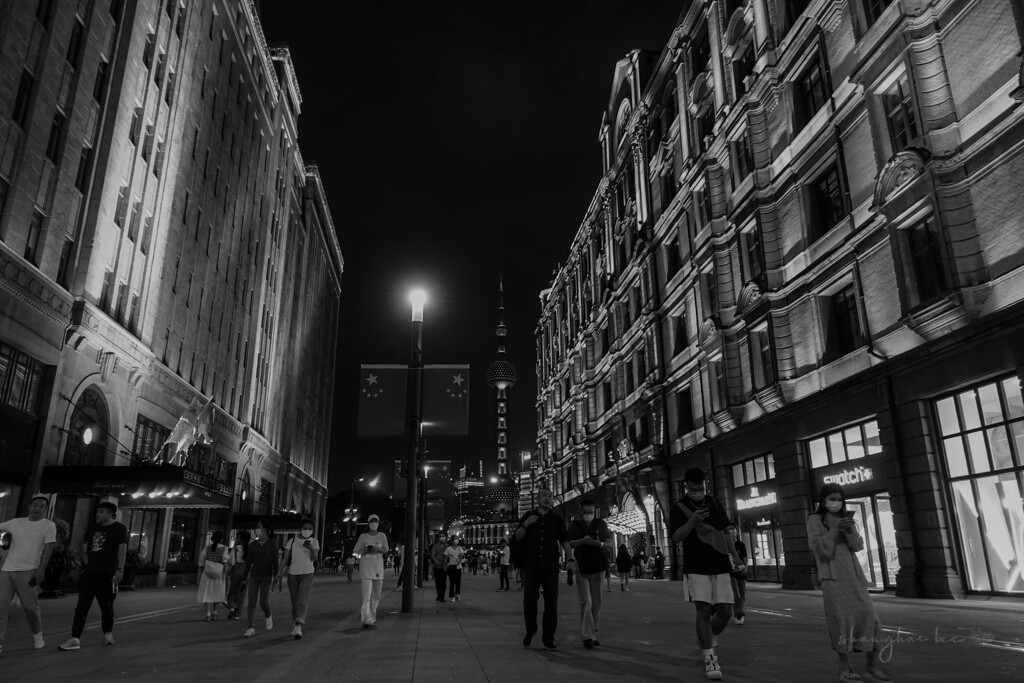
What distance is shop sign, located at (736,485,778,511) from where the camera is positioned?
25.6m

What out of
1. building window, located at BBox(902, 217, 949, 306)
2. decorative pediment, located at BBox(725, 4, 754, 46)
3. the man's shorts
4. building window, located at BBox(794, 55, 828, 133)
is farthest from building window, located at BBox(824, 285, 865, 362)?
the man's shorts

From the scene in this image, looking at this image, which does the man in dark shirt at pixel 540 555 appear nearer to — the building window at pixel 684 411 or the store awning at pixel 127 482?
the store awning at pixel 127 482

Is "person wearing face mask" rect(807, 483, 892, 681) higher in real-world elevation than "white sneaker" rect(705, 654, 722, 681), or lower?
higher

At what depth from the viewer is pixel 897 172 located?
18344 millimetres

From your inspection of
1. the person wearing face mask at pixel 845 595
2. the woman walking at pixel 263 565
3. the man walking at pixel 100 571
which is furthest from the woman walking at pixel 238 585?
the person wearing face mask at pixel 845 595

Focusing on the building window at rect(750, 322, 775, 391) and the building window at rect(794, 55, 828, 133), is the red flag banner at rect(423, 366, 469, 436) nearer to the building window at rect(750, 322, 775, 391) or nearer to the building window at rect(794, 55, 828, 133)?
the building window at rect(750, 322, 775, 391)

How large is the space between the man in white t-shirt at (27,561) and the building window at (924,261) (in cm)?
1886

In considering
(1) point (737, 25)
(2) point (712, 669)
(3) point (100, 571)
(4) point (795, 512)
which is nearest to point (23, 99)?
Result: (3) point (100, 571)

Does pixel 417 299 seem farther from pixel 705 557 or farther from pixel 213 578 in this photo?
pixel 705 557

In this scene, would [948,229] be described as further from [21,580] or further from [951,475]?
[21,580]

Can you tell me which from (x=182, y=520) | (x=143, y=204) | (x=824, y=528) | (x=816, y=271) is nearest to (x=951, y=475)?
(x=816, y=271)

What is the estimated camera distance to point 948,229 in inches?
658

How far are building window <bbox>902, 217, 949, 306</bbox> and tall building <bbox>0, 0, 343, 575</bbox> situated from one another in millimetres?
23600

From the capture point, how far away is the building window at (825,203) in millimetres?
22500
